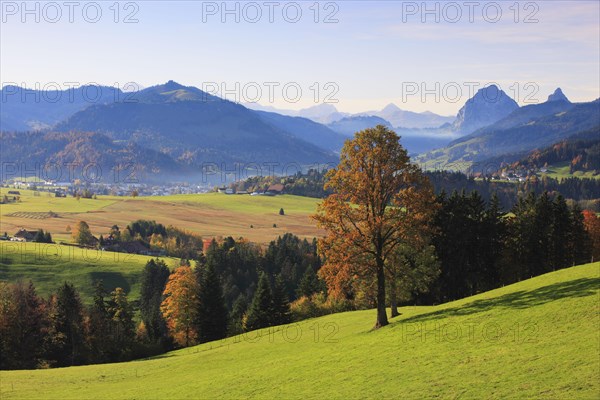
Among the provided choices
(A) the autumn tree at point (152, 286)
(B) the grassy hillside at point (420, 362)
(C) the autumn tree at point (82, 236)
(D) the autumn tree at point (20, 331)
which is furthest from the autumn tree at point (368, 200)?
(C) the autumn tree at point (82, 236)

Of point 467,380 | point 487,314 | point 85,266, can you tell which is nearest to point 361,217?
point 487,314

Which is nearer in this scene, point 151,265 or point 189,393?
point 189,393

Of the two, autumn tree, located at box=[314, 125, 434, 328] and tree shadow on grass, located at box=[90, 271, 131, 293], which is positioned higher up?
autumn tree, located at box=[314, 125, 434, 328]

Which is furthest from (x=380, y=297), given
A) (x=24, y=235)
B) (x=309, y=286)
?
(x=24, y=235)

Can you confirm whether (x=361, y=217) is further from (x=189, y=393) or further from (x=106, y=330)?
(x=106, y=330)

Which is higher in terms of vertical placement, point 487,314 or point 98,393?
point 487,314

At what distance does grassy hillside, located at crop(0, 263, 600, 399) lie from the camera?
24.6m

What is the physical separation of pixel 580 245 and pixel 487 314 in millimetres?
51778

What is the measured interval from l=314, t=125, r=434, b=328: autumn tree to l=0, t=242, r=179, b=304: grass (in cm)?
10335

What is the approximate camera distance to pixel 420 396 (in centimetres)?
2461

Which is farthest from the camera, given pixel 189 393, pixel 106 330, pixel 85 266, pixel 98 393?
pixel 85 266

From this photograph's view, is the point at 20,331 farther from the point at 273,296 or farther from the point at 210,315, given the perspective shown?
the point at 273,296

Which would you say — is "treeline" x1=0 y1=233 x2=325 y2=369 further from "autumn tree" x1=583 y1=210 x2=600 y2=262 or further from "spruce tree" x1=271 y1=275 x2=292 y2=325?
"autumn tree" x1=583 y1=210 x2=600 y2=262

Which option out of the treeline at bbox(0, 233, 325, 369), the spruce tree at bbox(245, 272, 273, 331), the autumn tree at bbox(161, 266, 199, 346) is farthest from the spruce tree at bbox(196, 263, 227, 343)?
the spruce tree at bbox(245, 272, 273, 331)
